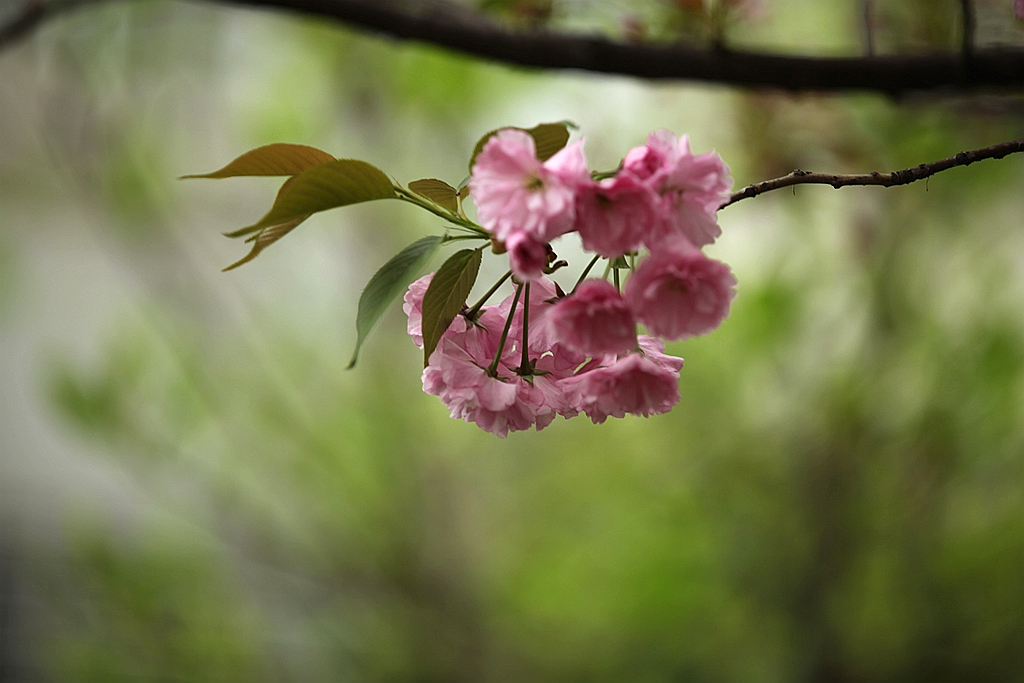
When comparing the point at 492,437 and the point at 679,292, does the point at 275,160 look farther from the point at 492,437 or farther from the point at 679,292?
the point at 492,437

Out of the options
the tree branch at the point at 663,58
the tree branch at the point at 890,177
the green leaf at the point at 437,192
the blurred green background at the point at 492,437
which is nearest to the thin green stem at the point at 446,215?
the green leaf at the point at 437,192

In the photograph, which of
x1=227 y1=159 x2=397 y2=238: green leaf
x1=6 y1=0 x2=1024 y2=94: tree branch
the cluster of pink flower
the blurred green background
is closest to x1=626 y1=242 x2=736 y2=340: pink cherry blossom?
the cluster of pink flower

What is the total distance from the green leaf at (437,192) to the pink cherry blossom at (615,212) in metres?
0.09

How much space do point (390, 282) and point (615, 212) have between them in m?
0.09

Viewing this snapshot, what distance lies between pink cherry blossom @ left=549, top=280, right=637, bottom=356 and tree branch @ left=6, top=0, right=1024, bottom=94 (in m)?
0.44

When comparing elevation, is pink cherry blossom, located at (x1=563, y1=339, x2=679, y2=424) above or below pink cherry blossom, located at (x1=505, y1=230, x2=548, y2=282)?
below

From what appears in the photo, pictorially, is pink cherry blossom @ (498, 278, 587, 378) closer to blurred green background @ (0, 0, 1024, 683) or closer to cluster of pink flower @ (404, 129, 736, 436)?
cluster of pink flower @ (404, 129, 736, 436)

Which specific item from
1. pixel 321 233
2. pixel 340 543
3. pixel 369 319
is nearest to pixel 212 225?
pixel 321 233

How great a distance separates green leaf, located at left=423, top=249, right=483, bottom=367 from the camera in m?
0.34

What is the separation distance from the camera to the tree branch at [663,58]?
0.63 metres

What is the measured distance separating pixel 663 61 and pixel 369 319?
18.9 inches

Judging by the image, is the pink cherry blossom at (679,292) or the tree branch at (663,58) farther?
the tree branch at (663,58)

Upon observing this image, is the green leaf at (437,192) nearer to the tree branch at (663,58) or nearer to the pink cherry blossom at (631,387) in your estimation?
the pink cherry blossom at (631,387)

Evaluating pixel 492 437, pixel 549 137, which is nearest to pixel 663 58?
pixel 549 137
